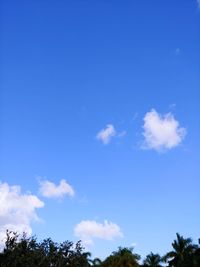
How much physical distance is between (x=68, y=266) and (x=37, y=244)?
4.14 meters

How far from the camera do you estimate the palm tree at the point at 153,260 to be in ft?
298

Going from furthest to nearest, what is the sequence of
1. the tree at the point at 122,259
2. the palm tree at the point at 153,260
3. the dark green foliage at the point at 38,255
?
the palm tree at the point at 153,260, the tree at the point at 122,259, the dark green foliage at the point at 38,255

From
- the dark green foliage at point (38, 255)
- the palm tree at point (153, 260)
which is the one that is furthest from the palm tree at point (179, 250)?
the dark green foliage at point (38, 255)

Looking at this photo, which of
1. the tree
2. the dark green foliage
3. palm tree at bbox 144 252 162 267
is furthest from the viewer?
palm tree at bbox 144 252 162 267

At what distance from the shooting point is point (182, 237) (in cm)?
8869

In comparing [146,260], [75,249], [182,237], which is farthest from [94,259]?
[75,249]

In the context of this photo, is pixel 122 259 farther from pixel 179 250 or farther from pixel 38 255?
pixel 38 255

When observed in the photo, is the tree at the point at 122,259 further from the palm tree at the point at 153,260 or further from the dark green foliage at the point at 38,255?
the dark green foliage at the point at 38,255

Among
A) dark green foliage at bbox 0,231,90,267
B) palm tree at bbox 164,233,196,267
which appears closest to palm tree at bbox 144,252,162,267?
palm tree at bbox 164,233,196,267

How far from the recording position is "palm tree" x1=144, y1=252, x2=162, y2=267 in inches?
3573

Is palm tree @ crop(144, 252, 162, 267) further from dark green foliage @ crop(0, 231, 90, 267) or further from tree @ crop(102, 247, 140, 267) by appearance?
dark green foliage @ crop(0, 231, 90, 267)

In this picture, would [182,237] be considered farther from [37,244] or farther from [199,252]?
[37,244]

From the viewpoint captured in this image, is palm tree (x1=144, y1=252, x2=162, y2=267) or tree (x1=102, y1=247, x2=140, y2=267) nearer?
tree (x1=102, y1=247, x2=140, y2=267)

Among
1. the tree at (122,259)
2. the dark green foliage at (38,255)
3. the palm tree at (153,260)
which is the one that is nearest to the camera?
the dark green foliage at (38,255)
